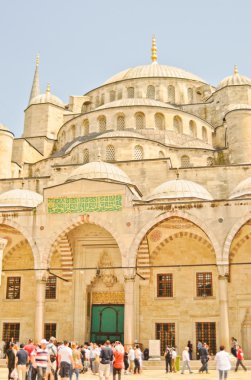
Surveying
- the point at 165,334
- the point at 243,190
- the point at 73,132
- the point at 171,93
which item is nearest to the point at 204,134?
the point at 171,93

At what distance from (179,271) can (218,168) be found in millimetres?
4251

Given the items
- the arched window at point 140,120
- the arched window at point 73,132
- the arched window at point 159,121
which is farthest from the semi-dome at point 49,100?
the arched window at point 159,121

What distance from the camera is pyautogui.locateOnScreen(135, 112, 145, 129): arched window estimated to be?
22984 millimetres

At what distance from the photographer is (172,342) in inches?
695

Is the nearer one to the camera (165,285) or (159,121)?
(165,285)

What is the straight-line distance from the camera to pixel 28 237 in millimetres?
16969

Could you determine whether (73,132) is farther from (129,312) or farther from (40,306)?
(129,312)

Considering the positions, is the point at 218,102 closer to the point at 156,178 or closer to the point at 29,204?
the point at 156,178

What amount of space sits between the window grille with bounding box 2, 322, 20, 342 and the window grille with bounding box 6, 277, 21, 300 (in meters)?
0.96

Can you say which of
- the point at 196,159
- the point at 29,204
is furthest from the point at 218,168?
the point at 29,204

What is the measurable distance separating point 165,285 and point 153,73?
14401mm

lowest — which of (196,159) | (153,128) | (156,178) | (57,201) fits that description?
(57,201)

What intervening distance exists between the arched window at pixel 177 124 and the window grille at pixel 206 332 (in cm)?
914

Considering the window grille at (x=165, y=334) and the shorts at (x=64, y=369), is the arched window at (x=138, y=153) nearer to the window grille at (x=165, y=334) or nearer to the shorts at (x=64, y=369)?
the window grille at (x=165, y=334)
